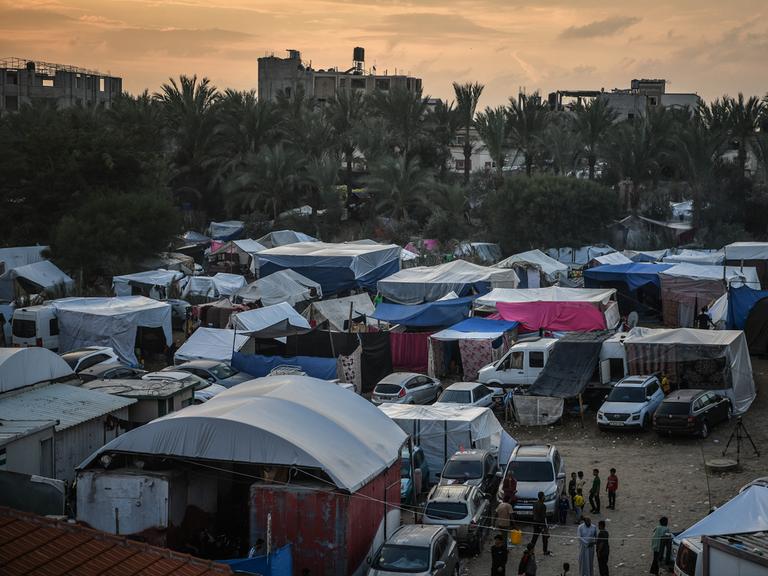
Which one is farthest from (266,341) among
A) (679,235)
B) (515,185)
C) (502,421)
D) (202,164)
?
(202,164)

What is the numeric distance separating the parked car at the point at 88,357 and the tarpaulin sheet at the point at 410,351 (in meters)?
7.35

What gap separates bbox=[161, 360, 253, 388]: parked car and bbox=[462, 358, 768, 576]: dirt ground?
7.20 metres

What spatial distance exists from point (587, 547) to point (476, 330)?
44.6 ft

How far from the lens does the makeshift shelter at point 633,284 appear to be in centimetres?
3650

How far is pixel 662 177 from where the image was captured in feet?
227

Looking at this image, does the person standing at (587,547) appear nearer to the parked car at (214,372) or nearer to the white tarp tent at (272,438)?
the white tarp tent at (272,438)

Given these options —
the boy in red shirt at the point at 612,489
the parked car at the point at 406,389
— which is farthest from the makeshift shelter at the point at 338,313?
the boy in red shirt at the point at 612,489

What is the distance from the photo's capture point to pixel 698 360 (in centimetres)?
2441

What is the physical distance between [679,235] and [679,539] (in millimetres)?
42741

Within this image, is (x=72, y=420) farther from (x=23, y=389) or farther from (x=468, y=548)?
(x=468, y=548)

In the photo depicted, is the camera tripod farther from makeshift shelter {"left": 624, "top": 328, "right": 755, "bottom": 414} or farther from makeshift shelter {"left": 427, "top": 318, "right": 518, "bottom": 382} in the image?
makeshift shelter {"left": 427, "top": 318, "right": 518, "bottom": 382}

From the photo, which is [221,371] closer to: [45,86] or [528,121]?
[528,121]

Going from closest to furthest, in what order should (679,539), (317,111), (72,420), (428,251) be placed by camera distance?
(679,539) < (72,420) < (428,251) < (317,111)

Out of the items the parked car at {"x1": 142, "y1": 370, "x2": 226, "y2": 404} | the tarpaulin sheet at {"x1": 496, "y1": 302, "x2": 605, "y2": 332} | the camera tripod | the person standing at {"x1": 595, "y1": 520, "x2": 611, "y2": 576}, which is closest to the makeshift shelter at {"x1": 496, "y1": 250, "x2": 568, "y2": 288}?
the tarpaulin sheet at {"x1": 496, "y1": 302, "x2": 605, "y2": 332}
